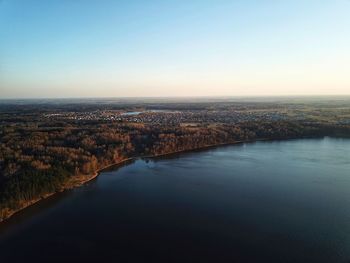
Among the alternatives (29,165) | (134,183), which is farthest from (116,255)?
(29,165)

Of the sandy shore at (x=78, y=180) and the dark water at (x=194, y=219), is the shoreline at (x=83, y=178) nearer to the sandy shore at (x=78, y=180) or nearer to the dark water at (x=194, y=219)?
the sandy shore at (x=78, y=180)

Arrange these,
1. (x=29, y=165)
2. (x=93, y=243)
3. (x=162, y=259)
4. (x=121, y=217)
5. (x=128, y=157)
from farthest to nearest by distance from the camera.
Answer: (x=128, y=157), (x=29, y=165), (x=121, y=217), (x=93, y=243), (x=162, y=259)

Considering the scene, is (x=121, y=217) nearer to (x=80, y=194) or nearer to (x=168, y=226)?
(x=168, y=226)

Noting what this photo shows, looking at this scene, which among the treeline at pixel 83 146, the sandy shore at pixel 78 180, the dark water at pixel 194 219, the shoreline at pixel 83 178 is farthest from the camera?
the treeline at pixel 83 146

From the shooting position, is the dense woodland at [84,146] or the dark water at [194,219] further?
the dense woodland at [84,146]

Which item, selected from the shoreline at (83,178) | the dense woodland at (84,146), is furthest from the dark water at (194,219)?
the dense woodland at (84,146)

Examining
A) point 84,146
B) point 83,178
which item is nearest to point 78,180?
point 83,178

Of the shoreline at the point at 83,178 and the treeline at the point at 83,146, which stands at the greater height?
the treeline at the point at 83,146

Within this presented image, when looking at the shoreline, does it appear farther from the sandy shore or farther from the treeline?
the treeline
